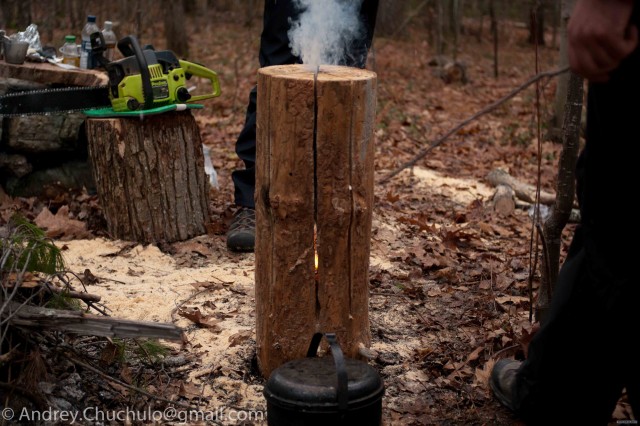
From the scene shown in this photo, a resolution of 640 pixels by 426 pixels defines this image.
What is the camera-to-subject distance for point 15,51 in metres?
5.49

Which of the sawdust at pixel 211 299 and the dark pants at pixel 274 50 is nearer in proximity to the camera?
the sawdust at pixel 211 299

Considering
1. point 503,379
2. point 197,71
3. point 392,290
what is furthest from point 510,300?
point 197,71

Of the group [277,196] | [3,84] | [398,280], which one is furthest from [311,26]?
[3,84]

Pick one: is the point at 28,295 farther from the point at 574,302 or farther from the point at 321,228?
the point at 574,302

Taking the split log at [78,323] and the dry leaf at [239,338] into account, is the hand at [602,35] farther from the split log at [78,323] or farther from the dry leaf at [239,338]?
the dry leaf at [239,338]

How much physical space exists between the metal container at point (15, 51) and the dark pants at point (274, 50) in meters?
1.88

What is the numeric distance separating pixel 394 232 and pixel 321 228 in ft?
7.50

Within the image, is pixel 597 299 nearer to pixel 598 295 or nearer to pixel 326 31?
pixel 598 295

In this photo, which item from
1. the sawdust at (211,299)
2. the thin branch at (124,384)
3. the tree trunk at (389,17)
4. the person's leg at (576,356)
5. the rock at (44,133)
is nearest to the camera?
the person's leg at (576,356)

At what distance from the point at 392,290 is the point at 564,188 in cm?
125

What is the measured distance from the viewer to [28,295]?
10.3 feet

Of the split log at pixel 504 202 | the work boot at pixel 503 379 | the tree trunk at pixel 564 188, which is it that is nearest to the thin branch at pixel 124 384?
the work boot at pixel 503 379

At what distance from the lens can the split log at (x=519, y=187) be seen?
6277 millimetres

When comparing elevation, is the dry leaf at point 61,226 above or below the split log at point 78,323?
below
